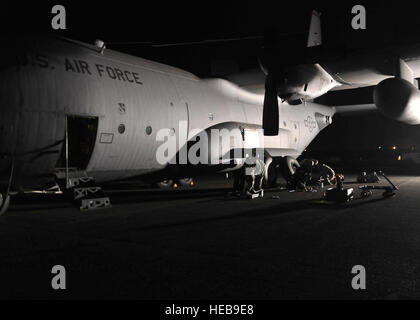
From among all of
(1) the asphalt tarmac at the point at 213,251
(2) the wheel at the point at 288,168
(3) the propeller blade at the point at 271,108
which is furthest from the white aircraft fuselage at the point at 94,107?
(2) the wheel at the point at 288,168

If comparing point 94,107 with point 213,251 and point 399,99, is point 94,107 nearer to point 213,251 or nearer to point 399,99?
point 213,251

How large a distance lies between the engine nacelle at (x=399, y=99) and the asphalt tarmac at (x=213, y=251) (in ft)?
10.3

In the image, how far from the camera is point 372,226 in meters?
7.57

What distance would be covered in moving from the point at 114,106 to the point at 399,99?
8.39 meters

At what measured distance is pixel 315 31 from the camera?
13.0 metres

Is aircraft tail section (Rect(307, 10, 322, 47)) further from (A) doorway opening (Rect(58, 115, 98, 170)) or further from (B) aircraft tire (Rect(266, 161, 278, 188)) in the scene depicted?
(A) doorway opening (Rect(58, 115, 98, 170))

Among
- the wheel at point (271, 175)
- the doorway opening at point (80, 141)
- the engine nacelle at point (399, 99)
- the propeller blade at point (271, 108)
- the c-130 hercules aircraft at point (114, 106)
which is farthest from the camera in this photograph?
the wheel at point (271, 175)

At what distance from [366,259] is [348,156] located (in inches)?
1184

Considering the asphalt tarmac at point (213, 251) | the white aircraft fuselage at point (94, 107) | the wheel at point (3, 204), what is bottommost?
the asphalt tarmac at point (213, 251)

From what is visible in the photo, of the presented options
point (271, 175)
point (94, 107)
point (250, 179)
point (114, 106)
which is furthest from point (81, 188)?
point (271, 175)

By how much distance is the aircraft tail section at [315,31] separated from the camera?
1286 cm

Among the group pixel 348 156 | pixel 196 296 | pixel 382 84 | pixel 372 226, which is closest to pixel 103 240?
pixel 196 296

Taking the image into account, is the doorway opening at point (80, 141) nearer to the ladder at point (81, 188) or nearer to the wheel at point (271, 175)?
the ladder at point (81, 188)

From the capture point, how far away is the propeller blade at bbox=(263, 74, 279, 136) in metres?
12.7
